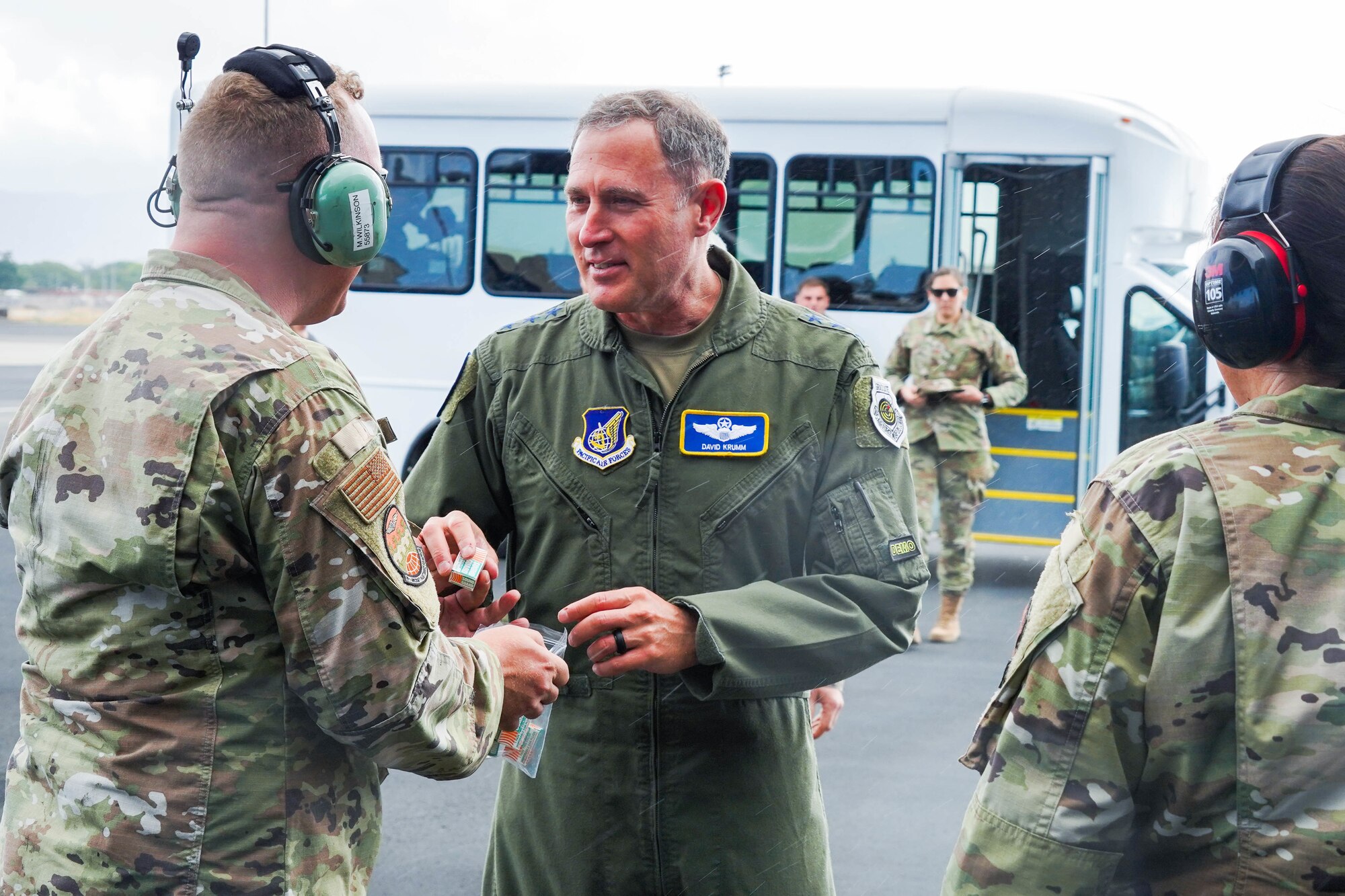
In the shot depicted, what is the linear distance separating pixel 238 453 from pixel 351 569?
0.20 metres

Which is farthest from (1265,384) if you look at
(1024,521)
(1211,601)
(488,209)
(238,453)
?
(488,209)

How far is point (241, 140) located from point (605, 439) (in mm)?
873

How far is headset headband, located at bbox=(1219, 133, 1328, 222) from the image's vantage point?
1461mm

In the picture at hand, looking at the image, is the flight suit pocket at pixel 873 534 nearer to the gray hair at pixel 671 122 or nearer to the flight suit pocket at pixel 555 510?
the flight suit pocket at pixel 555 510

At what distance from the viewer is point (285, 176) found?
1.74 meters

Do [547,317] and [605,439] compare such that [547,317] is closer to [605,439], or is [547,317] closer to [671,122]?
[605,439]

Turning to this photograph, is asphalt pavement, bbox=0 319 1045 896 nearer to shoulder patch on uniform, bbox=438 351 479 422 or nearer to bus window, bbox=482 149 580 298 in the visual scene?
shoulder patch on uniform, bbox=438 351 479 422

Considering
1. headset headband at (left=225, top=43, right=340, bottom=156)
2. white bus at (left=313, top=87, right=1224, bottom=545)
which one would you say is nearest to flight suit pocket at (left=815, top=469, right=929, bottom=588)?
headset headband at (left=225, top=43, right=340, bottom=156)

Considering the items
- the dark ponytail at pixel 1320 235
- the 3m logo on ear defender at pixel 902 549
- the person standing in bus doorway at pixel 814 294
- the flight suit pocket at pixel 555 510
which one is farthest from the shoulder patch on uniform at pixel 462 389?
the person standing in bus doorway at pixel 814 294

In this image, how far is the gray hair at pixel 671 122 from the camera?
237 cm

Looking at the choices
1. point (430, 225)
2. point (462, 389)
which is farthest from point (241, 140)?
point (430, 225)

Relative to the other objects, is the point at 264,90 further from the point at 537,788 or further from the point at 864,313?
the point at 864,313

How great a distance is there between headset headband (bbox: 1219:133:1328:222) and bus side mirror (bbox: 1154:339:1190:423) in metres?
7.67

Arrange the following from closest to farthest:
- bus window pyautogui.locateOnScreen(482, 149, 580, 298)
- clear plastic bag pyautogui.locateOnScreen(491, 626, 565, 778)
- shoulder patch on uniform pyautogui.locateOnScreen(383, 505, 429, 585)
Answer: shoulder patch on uniform pyautogui.locateOnScreen(383, 505, 429, 585), clear plastic bag pyautogui.locateOnScreen(491, 626, 565, 778), bus window pyautogui.locateOnScreen(482, 149, 580, 298)
